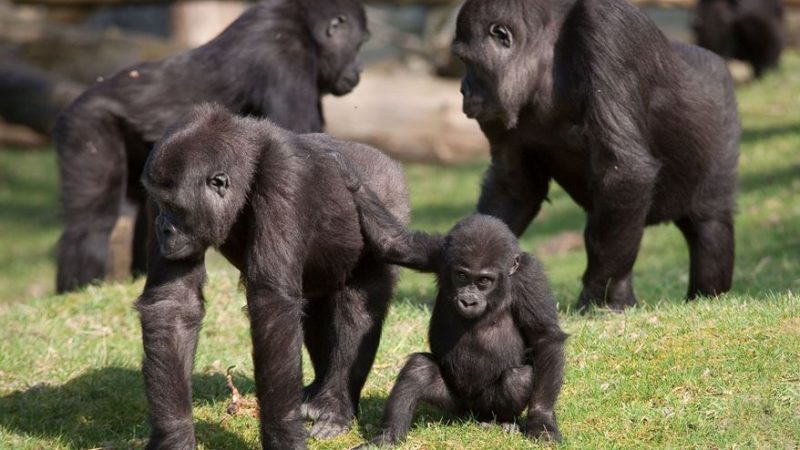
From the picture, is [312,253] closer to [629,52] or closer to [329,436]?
[329,436]

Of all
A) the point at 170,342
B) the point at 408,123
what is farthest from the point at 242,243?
the point at 408,123

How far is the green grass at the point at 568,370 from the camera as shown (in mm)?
5496

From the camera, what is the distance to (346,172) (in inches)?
231

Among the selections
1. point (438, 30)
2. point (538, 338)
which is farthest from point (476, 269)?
point (438, 30)

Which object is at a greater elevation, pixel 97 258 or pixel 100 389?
pixel 100 389

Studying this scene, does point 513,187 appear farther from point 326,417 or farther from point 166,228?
point 166,228

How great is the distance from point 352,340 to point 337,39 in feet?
14.6

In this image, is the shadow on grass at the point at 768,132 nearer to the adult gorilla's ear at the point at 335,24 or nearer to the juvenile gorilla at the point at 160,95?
the juvenile gorilla at the point at 160,95

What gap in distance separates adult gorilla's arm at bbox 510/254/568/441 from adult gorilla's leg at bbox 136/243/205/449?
5.08 feet

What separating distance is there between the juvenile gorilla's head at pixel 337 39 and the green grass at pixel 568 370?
191 centimetres

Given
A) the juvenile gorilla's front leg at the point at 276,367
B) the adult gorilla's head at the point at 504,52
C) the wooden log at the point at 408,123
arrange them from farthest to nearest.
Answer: the wooden log at the point at 408,123 → the adult gorilla's head at the point at 504,52 → the juvenile gorilla's front leg at the point at 276,367

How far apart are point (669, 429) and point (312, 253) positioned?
1918 mm

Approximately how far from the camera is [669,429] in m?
5.45

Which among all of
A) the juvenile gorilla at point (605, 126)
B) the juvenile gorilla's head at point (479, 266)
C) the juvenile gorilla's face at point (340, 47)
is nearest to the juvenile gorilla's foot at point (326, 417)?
the juvenile gorilla's head at point (479, 266)
